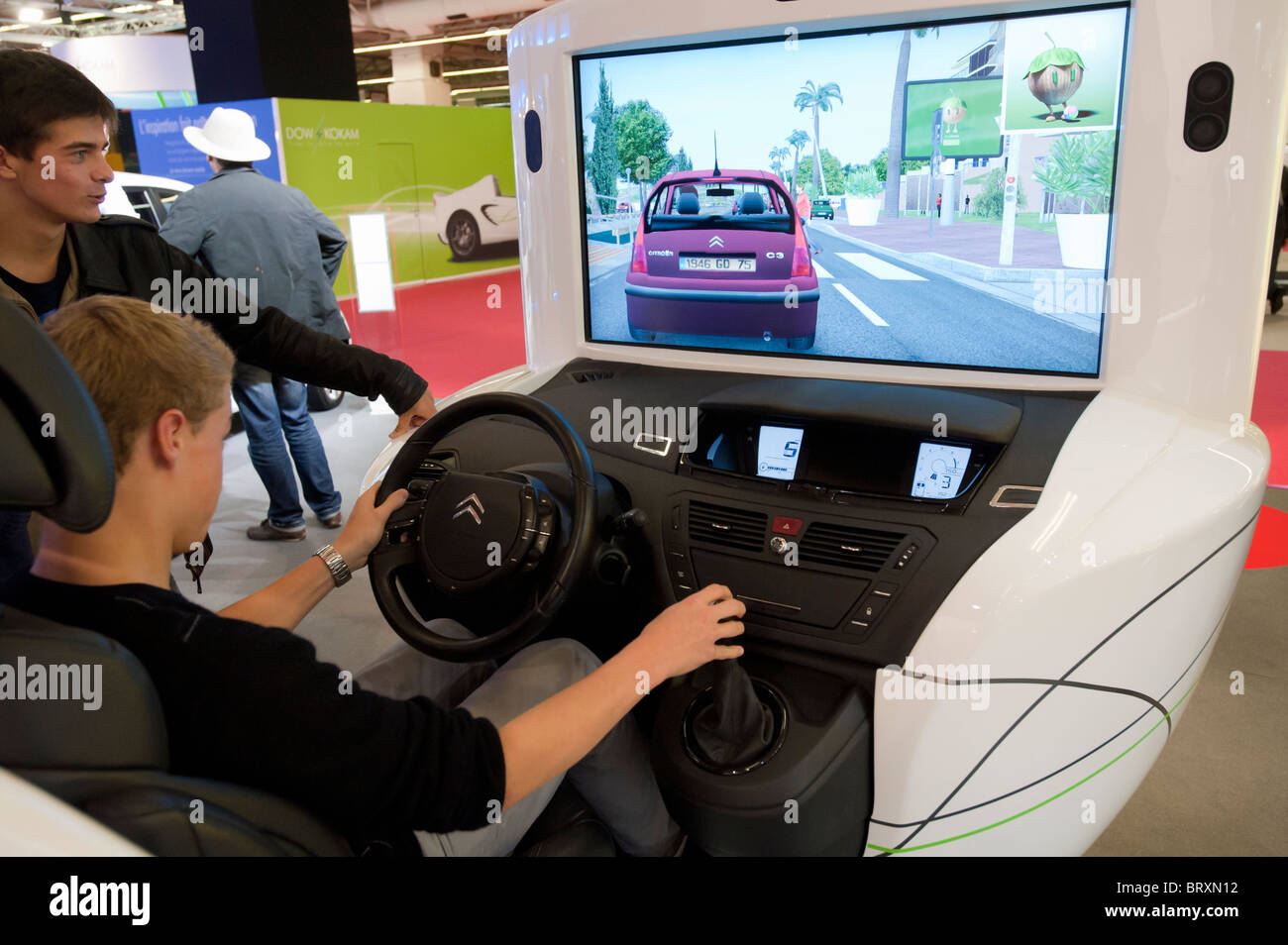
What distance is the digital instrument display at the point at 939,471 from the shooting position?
168 cm

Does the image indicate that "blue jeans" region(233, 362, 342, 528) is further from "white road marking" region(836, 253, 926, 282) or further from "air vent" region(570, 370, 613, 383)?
"white road marking" region(836, 253, 926, 282)

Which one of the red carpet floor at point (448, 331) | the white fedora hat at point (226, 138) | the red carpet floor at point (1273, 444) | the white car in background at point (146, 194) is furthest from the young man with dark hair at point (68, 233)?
the red carpet floor at point (448, 331)

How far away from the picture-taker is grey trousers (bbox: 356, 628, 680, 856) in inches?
57.7

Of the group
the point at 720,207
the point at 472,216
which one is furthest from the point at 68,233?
the point at 472,216

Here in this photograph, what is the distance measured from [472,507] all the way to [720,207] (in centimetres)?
101

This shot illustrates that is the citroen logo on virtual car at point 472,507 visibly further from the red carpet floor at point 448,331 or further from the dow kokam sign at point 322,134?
the dow kokam sign at point 322,134

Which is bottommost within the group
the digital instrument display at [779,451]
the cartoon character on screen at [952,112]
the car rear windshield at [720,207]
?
the digital instrument display at [779,451]

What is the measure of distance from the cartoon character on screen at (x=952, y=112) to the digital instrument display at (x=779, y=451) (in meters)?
0.65

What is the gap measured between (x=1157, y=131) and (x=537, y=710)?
1426mm

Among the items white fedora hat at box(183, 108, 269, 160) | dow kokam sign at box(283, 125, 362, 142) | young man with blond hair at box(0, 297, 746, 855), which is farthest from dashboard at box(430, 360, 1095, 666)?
dow kokam sign at box(283, 125, 362, 142)

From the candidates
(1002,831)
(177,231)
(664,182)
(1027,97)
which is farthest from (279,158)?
(1002,831)

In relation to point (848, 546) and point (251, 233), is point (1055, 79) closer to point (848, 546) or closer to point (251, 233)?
point (848, 546)

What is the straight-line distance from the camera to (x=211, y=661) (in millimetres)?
977
